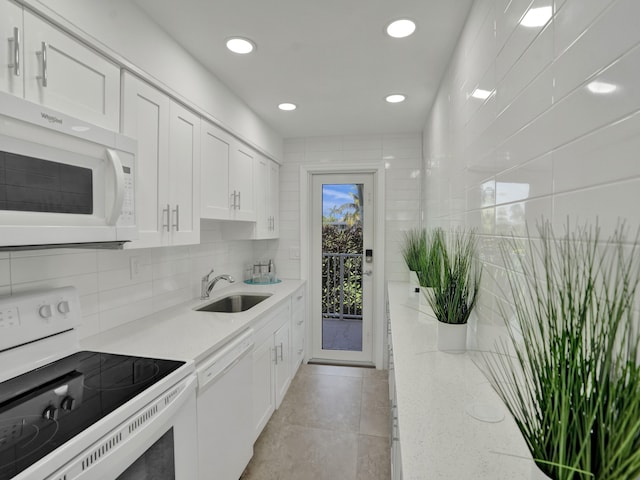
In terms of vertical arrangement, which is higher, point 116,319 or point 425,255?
point 425,255

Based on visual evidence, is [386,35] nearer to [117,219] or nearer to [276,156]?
[117,219]

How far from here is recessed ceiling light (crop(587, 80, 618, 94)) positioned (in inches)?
23.6

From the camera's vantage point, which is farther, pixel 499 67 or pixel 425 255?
pixel 425 255

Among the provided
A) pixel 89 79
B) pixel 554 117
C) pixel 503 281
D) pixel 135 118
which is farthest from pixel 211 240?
pixel 554 117

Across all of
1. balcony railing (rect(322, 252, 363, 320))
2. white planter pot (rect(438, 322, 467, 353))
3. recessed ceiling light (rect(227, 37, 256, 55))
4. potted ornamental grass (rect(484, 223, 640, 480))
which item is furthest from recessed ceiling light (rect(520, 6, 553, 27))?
balcony railing (rect(322, 252, 363, 320))

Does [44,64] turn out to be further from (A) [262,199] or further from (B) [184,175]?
(A) [262,199]

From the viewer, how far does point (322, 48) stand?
1.86 metres

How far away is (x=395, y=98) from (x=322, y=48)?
881mm

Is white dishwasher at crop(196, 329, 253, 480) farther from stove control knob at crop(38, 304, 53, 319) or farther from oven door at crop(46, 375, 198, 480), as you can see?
stove control knob at crop(38, 304, 53, 319)

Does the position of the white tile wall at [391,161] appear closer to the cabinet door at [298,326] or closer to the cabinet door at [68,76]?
the cabinet door at [298,326]

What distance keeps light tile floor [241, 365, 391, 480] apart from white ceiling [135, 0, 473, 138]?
2.40 meters

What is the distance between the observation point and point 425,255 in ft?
6.64

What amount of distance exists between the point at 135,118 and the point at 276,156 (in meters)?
1.92

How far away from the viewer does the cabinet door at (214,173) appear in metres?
2.14
